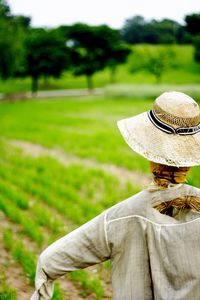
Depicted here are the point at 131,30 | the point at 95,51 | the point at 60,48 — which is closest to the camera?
the point at 60,48

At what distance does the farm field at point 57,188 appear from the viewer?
4.27 meters

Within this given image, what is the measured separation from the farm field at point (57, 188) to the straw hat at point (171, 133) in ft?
1.91

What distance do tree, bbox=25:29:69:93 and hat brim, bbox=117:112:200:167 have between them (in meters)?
37.8

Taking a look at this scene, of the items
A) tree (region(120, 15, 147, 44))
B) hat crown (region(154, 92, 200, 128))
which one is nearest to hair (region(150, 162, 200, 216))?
hat crown (region(154, 92, 200, 128))

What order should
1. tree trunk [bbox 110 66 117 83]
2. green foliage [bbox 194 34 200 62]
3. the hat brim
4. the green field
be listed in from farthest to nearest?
tree trunk [bbox 110 66 117 83]
the green field
green foliage [bbox 194 34 200 62]
the hat brim

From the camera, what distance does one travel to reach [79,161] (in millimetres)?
10453

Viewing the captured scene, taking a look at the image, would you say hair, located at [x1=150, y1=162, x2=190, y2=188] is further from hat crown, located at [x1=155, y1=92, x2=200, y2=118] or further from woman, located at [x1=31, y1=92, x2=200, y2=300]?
hat crown, located at [x1=155, y1=92, x2=200, y2=118]

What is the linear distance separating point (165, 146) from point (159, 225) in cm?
32

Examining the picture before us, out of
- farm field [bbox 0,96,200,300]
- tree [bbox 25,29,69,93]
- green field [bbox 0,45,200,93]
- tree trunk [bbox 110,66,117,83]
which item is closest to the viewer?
farm field [bbox 0,96,200,300]

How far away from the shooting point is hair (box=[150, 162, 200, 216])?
1.83m

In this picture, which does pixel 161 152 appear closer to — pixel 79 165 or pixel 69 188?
pixel 69 188

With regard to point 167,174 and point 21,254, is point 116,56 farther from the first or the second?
point 167,174

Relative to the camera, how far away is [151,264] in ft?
6.02

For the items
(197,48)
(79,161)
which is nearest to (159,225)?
(79,161)
